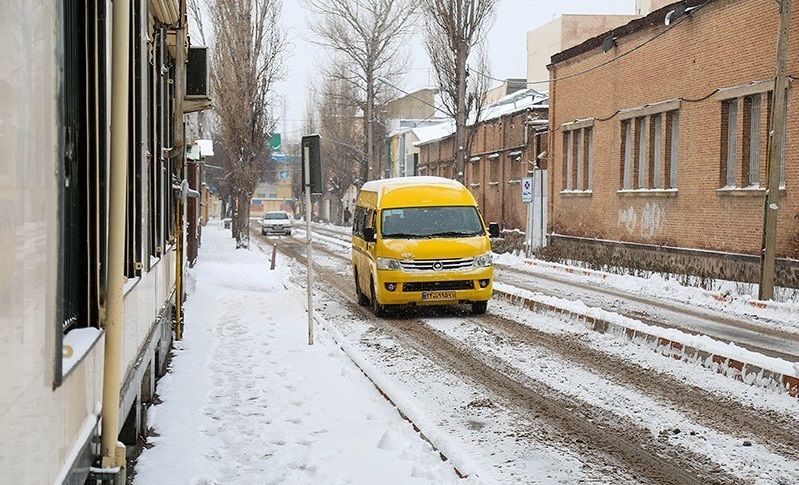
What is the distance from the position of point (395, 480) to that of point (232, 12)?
3168 cm

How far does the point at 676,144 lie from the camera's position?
1109 inches

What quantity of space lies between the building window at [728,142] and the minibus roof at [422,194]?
10171 millimetres

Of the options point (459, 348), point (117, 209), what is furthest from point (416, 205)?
point (117, 209)

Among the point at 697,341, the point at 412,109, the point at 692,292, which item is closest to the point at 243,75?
the point at 692,292

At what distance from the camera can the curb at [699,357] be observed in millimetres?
9937

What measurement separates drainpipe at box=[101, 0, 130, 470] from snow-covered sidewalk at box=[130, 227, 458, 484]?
104 inches

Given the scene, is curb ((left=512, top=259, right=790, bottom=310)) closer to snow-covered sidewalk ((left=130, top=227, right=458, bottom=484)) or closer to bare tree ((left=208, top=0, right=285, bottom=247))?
snow-covered sidewalk ((left=130, top=227, right=458, bottom=484))

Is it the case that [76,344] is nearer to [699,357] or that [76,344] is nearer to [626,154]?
[699,357]

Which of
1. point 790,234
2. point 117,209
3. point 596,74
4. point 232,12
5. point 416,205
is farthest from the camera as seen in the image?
point 232,12

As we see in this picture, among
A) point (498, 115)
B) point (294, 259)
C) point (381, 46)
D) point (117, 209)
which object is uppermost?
point (381, 46)

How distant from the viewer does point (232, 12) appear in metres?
36.2

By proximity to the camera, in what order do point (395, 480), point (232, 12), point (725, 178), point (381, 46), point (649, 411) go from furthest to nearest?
point (381, 46) < point (232, 12) < point (725, 178) < point (649, 411) < point (395, 480)

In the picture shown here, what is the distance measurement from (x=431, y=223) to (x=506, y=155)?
1144 inches

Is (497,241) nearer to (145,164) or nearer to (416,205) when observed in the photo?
(416,205)
